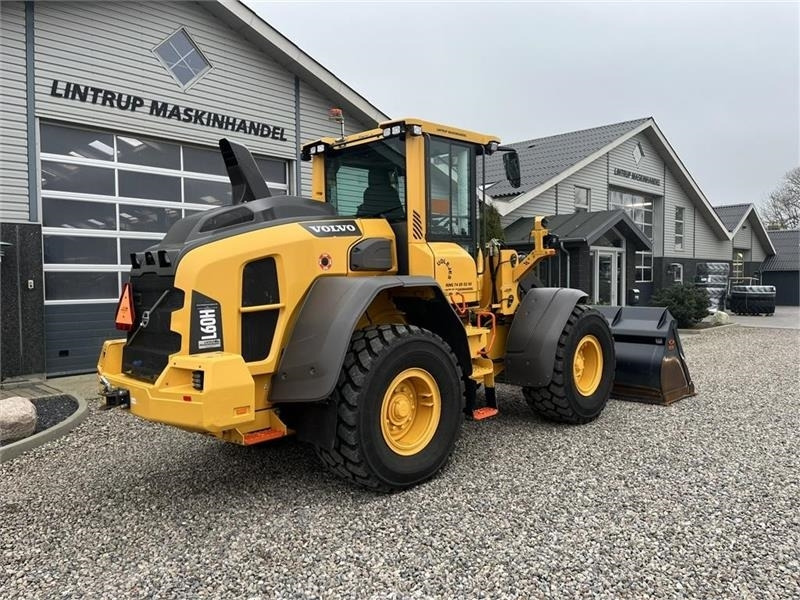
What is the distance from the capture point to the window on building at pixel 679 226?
22.7 m

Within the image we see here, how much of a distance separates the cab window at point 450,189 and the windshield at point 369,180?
25 centimetres

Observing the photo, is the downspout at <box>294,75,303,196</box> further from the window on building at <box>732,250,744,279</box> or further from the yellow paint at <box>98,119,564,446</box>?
the window on building at <box>732,250,744,279</box>

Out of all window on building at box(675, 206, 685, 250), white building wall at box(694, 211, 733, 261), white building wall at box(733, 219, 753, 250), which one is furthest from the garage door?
white building wall at box(733, 219, 753, 250)

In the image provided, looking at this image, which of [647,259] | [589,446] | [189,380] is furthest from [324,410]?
[647,259]

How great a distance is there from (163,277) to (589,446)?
3.62 meters

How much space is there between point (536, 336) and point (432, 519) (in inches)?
89.2

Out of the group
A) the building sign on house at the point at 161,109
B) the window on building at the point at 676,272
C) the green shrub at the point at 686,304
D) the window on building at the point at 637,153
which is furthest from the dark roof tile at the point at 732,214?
the building sign on house at the point at 161,109

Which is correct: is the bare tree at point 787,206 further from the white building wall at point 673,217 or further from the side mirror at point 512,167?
the side mirror at point 512,167

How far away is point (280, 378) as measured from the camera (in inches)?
147

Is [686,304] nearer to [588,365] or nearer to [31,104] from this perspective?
[588,365]

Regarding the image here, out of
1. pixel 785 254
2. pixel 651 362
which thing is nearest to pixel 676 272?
pixel 785 254

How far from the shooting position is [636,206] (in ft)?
68.7

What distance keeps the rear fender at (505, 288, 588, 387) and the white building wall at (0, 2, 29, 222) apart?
6688mm

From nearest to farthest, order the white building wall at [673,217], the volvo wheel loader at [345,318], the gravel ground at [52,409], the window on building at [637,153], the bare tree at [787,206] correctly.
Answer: the volvo wheel loader at [345,318]
the gravel ground at [52,409]
the window on building at [637,153]
the white building wall at [673,217]
the bare tree at [787,206]
